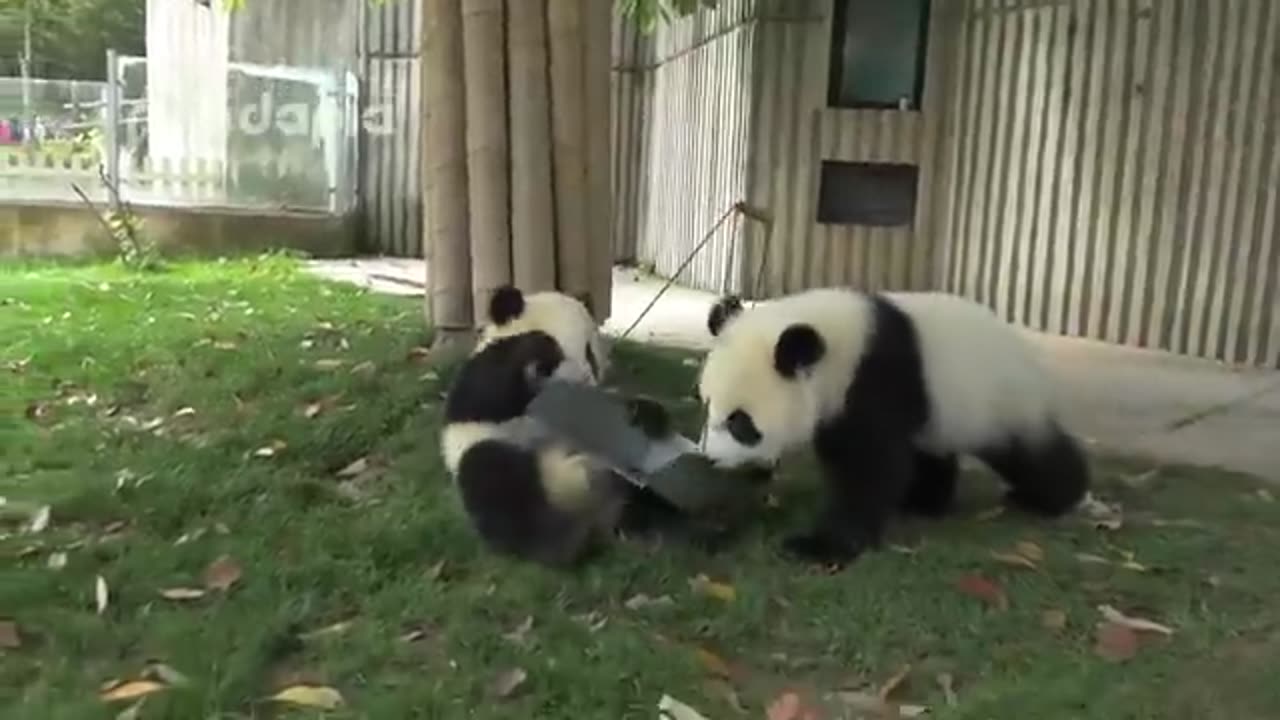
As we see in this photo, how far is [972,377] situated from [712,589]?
0.98m

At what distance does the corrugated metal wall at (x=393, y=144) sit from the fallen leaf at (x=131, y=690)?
1174 centimetres

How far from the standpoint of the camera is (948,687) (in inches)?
124

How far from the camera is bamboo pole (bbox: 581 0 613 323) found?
5.83m

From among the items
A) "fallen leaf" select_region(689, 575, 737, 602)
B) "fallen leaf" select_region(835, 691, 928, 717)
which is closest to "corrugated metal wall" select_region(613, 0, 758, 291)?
"fallen leaf" select_region(689, 575, 737, 602)

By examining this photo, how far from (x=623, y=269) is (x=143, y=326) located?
22.9 feet

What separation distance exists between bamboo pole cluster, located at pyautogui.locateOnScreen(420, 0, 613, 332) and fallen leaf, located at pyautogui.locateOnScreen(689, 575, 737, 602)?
215 centimetres

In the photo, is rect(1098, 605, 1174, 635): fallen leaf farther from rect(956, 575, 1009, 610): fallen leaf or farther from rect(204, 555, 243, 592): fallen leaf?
rect(204, 555, 243, 592): fallen leaf

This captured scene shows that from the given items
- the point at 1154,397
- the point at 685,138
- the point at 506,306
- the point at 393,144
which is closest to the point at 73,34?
the point at 393,144

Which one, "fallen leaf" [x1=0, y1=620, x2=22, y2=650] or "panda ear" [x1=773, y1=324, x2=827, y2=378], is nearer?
"fallen leaf" [x1=0, y1=620, x2=22, y2=650]

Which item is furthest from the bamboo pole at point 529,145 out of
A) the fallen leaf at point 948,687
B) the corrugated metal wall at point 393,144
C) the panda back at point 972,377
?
the corrugated metal wall at point 393,144

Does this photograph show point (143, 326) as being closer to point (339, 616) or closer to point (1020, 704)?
point (339, 616)

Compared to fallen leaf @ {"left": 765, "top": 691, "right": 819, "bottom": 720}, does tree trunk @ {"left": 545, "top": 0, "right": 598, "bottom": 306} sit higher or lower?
higher

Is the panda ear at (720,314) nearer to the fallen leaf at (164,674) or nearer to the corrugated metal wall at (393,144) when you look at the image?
the fallen leaf at (164,674)

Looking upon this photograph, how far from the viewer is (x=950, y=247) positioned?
1055 centimetres
